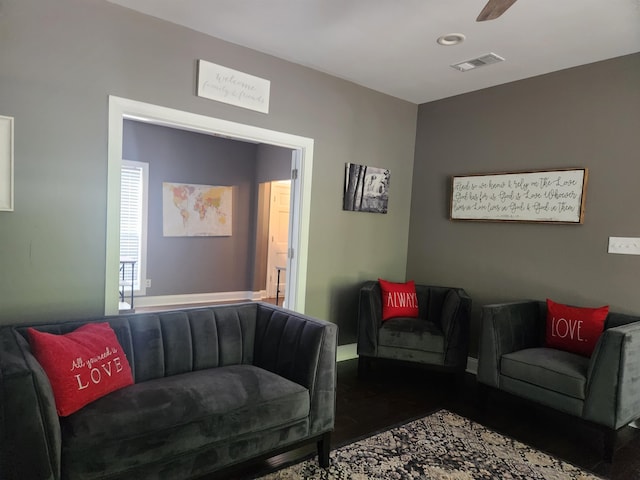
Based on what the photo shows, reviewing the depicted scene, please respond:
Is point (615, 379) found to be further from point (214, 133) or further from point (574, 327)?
point (214, 133)

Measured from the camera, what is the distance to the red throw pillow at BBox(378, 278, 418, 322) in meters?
3.62

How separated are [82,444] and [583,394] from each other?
2719 millimetres

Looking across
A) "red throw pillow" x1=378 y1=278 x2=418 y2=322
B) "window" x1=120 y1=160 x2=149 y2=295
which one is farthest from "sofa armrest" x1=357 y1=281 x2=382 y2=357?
"window" x1=120 y1=160 x2=149 y2=295

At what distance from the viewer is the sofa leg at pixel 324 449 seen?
2.19m

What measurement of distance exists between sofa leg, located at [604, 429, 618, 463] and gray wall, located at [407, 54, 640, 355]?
988 millimetres

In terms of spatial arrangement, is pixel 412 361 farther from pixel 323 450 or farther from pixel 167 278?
pixel 167 278

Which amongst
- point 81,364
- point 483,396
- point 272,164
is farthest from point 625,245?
point 272,164

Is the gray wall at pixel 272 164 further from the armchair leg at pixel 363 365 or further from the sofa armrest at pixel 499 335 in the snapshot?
the sofa armrest at pixel 499 335

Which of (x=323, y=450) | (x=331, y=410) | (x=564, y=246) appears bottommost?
(x=323, y=450)

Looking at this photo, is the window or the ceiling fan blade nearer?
the ceiling fan blade

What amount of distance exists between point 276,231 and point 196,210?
139cm

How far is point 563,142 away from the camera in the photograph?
328 cm

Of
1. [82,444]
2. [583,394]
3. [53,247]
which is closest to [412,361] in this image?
[583,394]

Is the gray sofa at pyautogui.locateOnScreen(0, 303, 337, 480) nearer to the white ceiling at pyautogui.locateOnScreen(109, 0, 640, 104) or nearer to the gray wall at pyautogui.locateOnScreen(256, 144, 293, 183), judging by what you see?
the white ceiling at pyautogui.locateOnScreen(109, 0, 640, 104)
